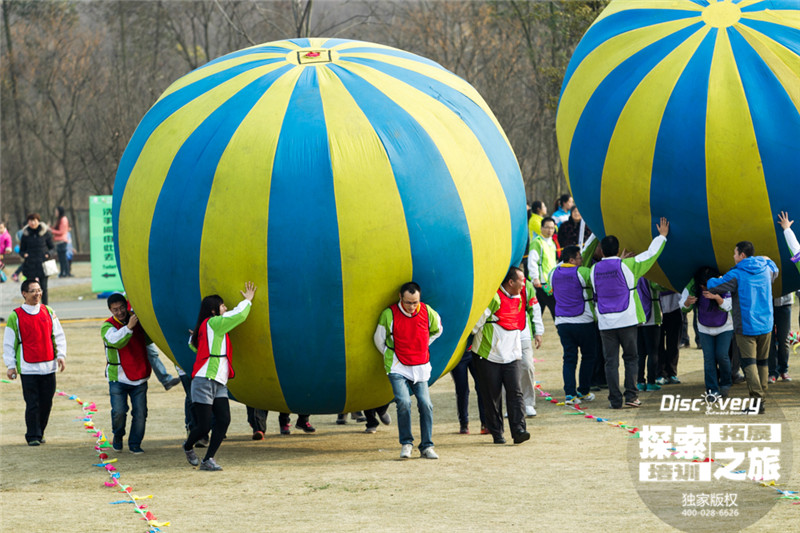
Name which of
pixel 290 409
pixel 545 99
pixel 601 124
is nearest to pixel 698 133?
pixel 601 124

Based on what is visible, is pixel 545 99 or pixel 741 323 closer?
pixel 741 323

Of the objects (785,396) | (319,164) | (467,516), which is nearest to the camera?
(467,516)

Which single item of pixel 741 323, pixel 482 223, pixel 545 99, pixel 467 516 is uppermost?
pixel 545 99

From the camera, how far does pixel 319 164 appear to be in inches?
296

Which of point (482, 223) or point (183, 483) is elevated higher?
point (482, 223)

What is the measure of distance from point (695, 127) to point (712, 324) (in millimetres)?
2003

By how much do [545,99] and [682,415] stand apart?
17.9 metres

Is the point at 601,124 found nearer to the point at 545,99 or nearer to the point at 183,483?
the point at 183,483

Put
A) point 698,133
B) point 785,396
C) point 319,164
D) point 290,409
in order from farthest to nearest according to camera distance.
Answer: point 785,396 → point 698,133 → point 290,409 → point 319,164

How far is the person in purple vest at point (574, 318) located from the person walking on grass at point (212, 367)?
12.4 feet

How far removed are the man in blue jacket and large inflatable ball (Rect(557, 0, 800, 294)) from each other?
7.5 inches

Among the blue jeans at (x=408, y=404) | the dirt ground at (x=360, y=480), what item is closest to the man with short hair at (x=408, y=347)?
the blue jeans at (x=408, y=404)

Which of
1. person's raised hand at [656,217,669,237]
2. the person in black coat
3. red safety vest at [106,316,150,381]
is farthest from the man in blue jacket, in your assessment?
the person in black coat

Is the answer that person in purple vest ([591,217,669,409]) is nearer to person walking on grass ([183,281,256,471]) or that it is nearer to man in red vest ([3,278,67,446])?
person walking on grass ([183,281,256,471])
